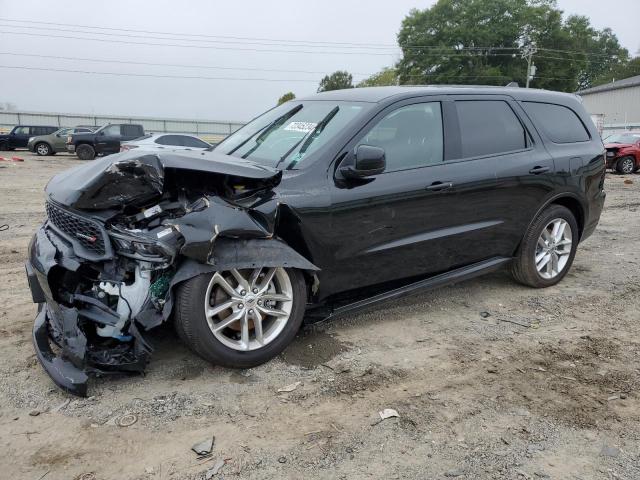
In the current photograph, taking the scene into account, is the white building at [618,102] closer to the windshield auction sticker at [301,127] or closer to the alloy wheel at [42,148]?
the alloy wheel at [42,148]

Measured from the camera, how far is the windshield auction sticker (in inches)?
156

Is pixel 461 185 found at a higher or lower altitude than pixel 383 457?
higher

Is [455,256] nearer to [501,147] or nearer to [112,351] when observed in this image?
[501,147]

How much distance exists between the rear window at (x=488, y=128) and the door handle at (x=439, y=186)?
350 mm

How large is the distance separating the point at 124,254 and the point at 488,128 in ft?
10.1

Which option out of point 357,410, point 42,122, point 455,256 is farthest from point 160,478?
point 42,122

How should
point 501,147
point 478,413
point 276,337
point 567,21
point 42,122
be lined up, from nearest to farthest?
point 478,413 < point 276,337 < point 501,147 < point 42,122 < point 567,21

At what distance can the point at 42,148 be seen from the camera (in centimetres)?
2483

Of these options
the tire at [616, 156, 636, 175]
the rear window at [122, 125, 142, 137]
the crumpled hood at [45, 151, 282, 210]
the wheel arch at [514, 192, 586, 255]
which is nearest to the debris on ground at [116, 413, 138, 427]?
the crumpled hood at [45, 151, 282, 210]

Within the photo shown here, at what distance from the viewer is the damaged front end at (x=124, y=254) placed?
293 centimetres

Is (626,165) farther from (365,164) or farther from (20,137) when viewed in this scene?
(20,137)

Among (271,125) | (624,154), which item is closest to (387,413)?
(271,125)

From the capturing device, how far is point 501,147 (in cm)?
447

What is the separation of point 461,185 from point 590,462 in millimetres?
2177
